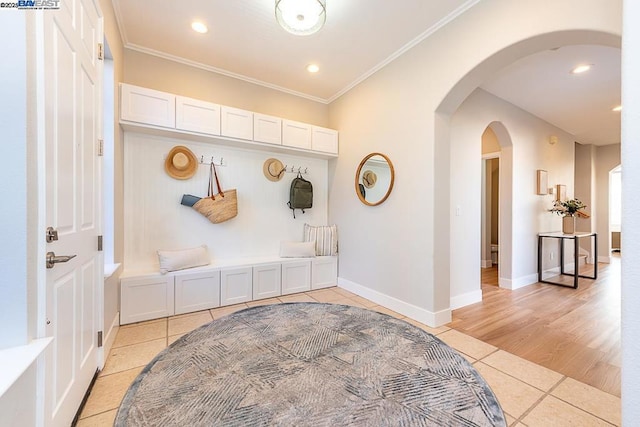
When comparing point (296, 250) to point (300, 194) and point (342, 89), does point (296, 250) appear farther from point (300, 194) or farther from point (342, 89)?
point (342, 89)

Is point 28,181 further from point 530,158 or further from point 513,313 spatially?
point 530,158

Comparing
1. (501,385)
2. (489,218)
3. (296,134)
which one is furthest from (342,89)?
(489,218)

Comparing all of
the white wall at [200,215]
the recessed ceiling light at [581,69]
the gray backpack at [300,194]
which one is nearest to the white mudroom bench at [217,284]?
the white wall at [200,215]

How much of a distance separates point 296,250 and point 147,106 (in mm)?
2381

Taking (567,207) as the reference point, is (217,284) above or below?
below

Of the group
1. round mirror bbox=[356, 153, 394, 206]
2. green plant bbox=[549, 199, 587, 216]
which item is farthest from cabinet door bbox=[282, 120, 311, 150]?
green plant bbox=[549, 199, 587, 216]

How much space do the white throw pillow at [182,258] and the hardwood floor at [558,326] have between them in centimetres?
279

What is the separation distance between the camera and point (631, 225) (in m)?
0.77

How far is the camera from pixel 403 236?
2871 millimetres

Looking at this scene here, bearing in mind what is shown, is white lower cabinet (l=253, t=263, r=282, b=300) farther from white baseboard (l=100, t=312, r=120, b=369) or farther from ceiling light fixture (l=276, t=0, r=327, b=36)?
ceiling light fixture (l=276, t=0, r=327, b=36)

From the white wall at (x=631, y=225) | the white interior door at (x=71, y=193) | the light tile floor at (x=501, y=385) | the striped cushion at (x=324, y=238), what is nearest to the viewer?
the white wall at (x=631, y=225)

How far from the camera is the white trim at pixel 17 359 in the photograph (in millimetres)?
774

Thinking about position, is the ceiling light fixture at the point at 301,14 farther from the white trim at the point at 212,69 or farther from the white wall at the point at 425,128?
the white trim at the point at 212,69

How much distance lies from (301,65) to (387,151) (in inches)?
59.8
